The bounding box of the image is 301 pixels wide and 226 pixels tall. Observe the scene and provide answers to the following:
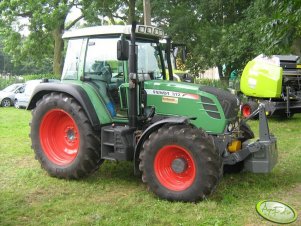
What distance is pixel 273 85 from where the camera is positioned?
1223 cm

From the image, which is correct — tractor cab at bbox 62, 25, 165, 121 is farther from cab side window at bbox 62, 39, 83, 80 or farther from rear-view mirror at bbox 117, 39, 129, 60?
rear-view mirror at bbox 117, 39, 129, 60

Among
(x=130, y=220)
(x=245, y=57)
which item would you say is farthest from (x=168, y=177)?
(x=245, y=57)

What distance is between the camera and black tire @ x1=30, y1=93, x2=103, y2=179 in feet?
20.5

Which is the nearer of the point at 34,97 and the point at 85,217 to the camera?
the point at 85,217

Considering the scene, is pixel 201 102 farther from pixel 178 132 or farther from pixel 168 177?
pixel 168 177

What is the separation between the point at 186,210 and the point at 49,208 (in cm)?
174

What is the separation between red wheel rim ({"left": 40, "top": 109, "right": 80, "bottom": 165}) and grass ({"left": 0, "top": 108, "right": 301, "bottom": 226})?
394 mm

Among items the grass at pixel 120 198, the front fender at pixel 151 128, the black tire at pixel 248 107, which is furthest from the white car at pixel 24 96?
the front fender at pixel 151 128

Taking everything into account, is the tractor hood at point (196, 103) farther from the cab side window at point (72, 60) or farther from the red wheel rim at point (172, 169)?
the cab side window at point (72, 60)

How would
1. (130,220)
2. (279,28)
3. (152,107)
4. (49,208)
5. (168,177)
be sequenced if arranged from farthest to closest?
(279,28)
(152,107)
(168,177)
(49,208)
(130,220)

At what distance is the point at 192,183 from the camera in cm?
543

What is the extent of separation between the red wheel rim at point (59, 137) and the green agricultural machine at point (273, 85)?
6872 mm

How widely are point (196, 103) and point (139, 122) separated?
90 centimetres

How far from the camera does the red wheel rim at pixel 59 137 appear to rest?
677 centimetres
